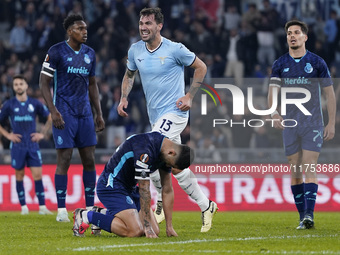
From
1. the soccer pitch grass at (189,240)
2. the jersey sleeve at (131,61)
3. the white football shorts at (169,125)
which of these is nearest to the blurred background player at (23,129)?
the soccer pitch grass at (189,240)

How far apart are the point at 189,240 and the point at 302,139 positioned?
101 inches

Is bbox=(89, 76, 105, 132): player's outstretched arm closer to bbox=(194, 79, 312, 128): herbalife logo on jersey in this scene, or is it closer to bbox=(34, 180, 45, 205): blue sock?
bbox=(34, 180, 45, 205): blue sock

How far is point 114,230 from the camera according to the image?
Answer: 7914 mm

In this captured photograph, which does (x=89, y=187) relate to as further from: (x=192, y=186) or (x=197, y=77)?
(x=197, y=77)

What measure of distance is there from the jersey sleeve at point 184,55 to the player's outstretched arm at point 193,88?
0.06 meters

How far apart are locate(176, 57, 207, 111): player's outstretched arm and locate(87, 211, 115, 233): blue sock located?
1.69m

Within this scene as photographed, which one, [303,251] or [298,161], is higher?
[298,161]

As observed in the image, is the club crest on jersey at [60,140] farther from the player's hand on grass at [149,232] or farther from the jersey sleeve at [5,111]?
the jersey sleeve at [5,111]

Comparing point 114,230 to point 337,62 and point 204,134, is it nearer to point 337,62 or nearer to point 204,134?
point 204,134

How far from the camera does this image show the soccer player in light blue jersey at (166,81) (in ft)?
29.6

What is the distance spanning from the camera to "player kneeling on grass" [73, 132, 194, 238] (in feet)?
25.2

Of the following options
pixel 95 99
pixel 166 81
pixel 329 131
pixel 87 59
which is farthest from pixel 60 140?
pixel 329 131

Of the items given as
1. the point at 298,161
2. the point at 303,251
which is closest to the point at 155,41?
the point at 298,161

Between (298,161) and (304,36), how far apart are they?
5.49ft
